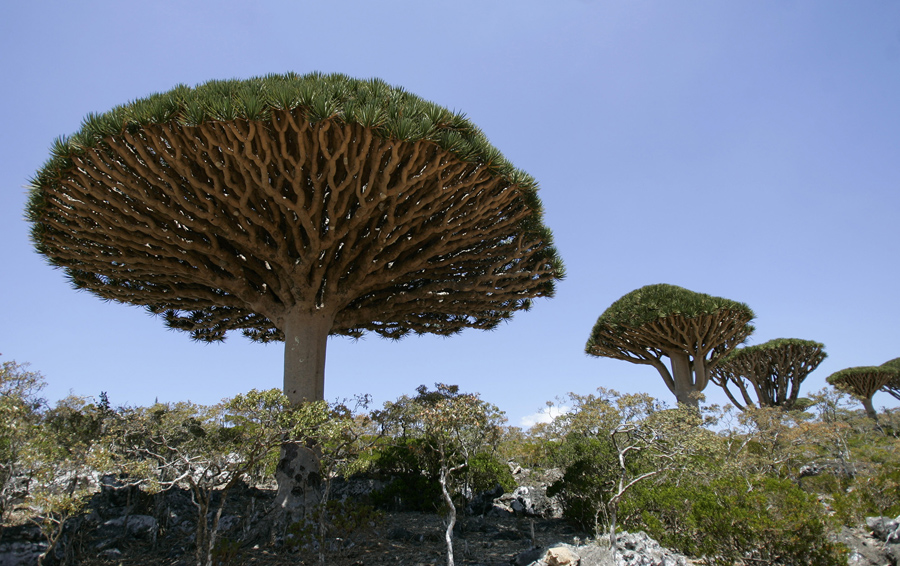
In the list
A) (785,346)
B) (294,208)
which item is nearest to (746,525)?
(294,208)

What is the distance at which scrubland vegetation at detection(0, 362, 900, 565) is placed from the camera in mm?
5480

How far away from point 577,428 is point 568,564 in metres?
2.40

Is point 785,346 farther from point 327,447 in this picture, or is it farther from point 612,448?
point 327,447

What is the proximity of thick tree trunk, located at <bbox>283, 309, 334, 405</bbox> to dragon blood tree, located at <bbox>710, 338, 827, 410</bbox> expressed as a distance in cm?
1907

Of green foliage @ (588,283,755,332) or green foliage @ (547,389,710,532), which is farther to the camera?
green foliage @ (588,283,755,332)

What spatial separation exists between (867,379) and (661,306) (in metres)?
18.2

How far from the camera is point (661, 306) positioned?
1470 cm

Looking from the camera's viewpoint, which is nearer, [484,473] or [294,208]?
[294,208]

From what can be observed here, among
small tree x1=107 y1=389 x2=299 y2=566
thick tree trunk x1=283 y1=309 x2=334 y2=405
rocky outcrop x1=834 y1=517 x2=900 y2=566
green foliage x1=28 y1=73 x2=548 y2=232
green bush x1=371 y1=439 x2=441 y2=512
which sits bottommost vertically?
rocky outcrop x1=834 y1=517 x2=900 y2=566

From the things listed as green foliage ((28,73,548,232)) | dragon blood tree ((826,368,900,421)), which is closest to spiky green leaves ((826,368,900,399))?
dragon blood tree ((826,368,900,421))

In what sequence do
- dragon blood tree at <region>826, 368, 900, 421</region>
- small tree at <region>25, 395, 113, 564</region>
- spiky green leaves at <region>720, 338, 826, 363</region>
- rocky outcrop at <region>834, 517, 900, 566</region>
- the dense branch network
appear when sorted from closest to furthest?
1. small tree at <region>25, 395, 113, 564</region>
2. rocky outcrop at <region>834, 517, 900, 566</region>
3. the dense branch network
4. spiky green leaves at <region>720, 338, 826, 363</region>
5. dragon blood tree at <region>826, 368, 900, 421</region>

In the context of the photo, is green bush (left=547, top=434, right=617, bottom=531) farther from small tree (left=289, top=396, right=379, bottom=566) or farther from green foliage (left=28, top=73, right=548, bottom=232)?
green foliage (left=28, top=73, right=548, bottom=232)

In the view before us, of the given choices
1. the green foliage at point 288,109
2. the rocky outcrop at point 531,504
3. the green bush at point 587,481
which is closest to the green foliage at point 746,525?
the green bush at point 587,481

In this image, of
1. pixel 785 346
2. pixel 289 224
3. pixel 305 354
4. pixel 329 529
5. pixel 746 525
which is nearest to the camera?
pixel 746 525
